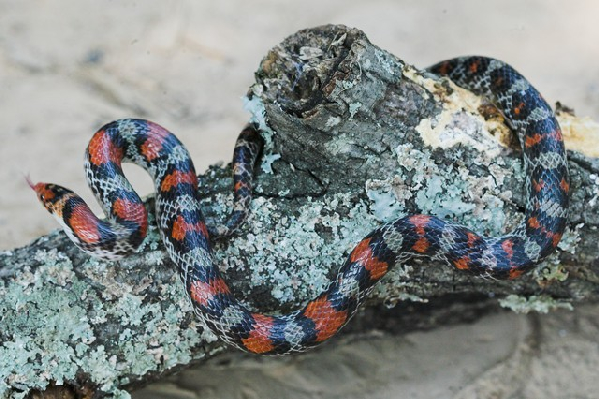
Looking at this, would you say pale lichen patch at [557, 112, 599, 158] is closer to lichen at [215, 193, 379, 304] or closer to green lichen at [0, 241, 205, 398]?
lichen at [215, 193, 379, 304]

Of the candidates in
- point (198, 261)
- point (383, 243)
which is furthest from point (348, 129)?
point (198, 261)

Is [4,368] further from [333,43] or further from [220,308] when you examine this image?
[333,43]

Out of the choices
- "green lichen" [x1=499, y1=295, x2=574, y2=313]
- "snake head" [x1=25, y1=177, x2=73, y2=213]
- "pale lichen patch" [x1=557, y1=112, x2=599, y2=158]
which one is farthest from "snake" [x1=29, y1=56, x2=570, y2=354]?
"green lichen" [x1=499, y1=295, x2=574, y2=313]

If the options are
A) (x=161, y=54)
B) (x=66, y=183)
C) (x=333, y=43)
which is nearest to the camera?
(x=333, y=43)

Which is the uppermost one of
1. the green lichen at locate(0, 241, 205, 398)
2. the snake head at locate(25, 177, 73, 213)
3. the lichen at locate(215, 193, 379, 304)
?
the snake head at locate(25, 177, 73, 213)

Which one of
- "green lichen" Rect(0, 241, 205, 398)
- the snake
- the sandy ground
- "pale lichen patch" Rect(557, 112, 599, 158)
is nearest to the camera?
"green lichen" Rect(0, 241, 205, 398)

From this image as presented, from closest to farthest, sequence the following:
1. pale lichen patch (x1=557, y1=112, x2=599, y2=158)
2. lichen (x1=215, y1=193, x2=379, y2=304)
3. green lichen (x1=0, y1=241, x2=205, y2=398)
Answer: green lichen (x1=0, y1=241, x2=205, y2=398)
lichen (x1=215, y1=193, x2=379, y2=304)
pale lichen patch (x1=557, y1=112, x2=599, y2=158)

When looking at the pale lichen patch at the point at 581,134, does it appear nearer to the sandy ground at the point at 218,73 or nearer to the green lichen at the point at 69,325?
the sandy ground at the point at 218,73
